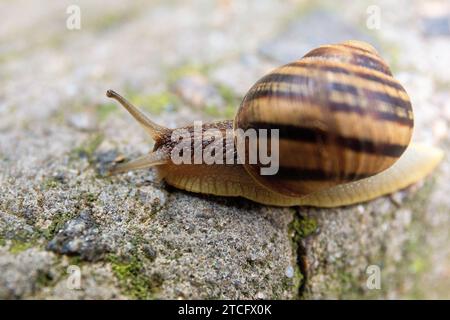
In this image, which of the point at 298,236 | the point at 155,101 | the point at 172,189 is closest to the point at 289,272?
the point at 298,236

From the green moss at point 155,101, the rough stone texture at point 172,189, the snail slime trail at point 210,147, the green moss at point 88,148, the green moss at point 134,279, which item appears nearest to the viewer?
the green moss at point 134,279

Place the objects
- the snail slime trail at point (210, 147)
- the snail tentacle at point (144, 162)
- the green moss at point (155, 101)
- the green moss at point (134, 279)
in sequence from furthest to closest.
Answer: the green moss at point (155, 101), the snail tentacle at point (144, 162), the snail slime trail at point (210, 147), the green moss at point (134, 279)

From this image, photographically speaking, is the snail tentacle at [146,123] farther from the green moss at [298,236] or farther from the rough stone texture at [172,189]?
the green moss at [298,236]

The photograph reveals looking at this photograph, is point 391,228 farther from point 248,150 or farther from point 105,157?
point 105,157

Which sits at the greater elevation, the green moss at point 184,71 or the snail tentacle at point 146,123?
the green moss at point 184,71

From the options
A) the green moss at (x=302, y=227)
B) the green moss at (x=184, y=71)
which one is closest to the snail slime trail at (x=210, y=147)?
the green moss at (x=302, y=227)

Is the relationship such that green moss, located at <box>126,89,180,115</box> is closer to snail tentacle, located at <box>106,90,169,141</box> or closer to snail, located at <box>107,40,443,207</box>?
snail tentacle, located at <box>106,90,169,141</box>

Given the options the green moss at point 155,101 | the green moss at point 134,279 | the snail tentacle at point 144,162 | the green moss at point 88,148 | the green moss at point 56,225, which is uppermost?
the green moss at point 155,101

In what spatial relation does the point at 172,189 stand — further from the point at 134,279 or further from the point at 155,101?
the point at 155,101
